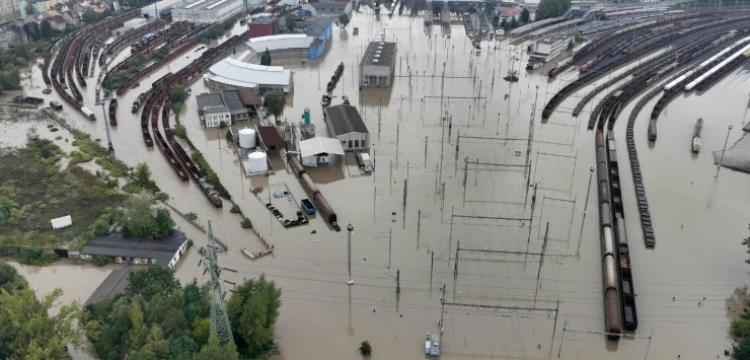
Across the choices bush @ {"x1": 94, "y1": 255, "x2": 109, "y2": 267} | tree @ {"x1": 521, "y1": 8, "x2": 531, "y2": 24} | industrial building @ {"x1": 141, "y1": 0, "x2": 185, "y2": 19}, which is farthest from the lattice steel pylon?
industrial building @ {"x1": 141, "y1": 0, "x2": 185, "y2": 19}

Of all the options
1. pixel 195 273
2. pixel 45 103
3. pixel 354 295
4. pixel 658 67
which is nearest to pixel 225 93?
pixel 45 103

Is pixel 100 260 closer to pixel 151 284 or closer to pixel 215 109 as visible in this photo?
pixel 151 284

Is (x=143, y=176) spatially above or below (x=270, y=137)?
below

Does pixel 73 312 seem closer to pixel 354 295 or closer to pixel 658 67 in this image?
pixel 354 295

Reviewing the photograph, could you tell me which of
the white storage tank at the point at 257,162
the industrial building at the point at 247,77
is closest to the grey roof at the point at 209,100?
the industrial building at the point at 247,77

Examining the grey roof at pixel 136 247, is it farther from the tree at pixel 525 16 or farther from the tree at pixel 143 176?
the tree at pixel 525 16

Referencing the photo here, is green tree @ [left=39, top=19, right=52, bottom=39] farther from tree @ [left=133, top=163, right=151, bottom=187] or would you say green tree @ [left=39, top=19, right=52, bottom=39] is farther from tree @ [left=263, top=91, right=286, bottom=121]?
tree @ [left=133, top=163, right=151, bottom=187]

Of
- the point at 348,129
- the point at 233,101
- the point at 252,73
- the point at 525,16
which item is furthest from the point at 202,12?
the point at 348,129
